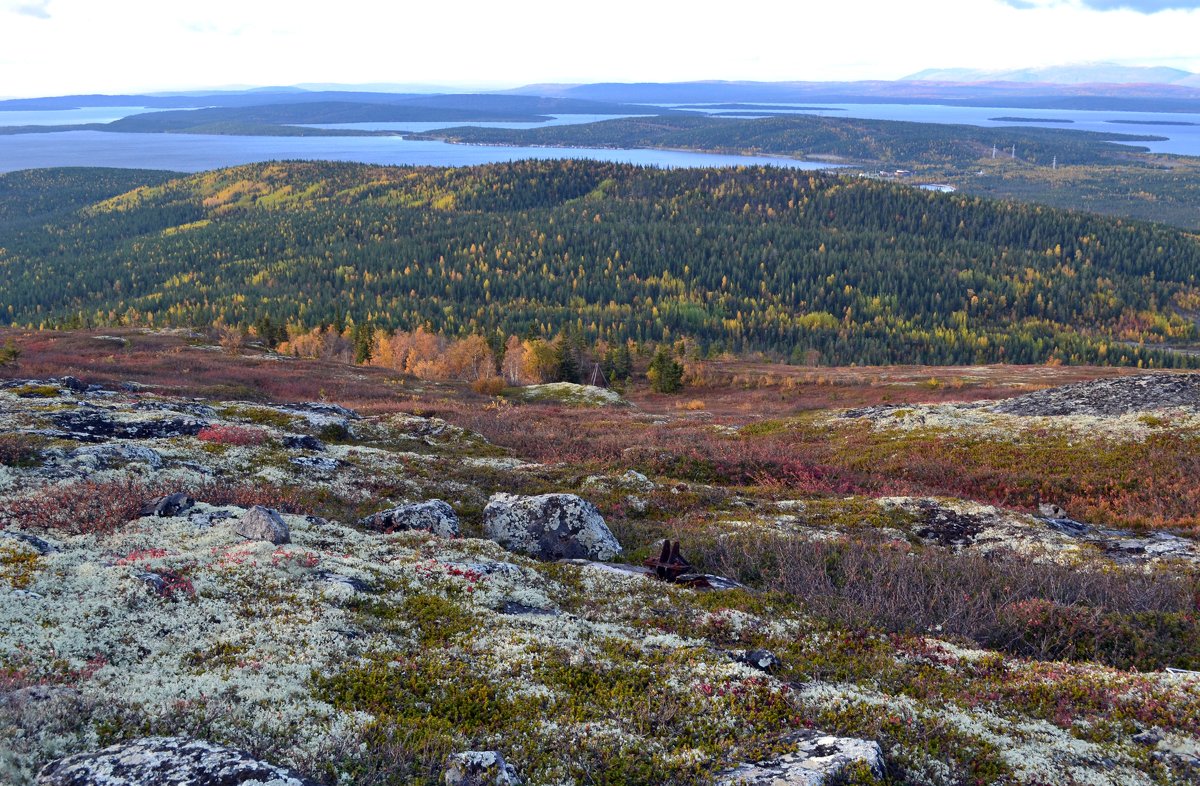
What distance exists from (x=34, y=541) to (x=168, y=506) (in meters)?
3.83

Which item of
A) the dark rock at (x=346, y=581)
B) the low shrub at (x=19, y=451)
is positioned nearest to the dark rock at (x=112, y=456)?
the low shrub at (x=19, y=451)

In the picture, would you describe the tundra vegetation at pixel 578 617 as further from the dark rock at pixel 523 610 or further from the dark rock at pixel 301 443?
the dark rock at pixel 301 443

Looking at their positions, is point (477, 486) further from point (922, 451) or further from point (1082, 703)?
point (922, 451)

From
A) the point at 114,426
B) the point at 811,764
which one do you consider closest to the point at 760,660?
the point at 811,764

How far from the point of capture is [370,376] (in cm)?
8381

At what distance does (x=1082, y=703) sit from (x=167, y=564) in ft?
54.7

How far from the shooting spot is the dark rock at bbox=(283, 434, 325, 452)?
93.3 feet

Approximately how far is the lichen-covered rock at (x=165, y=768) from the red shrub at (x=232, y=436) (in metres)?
20.7

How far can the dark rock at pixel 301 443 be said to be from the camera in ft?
93.3

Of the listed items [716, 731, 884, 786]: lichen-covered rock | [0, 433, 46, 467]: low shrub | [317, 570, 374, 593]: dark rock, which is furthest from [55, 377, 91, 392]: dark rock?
[716, 731, 884, 786]: lichen-covered rock

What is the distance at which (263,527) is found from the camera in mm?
16297

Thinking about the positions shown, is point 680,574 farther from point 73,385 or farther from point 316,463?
point 73,385

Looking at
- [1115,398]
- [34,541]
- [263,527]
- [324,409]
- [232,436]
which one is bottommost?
[1115,398]

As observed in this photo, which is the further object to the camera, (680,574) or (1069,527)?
(1069,527)
